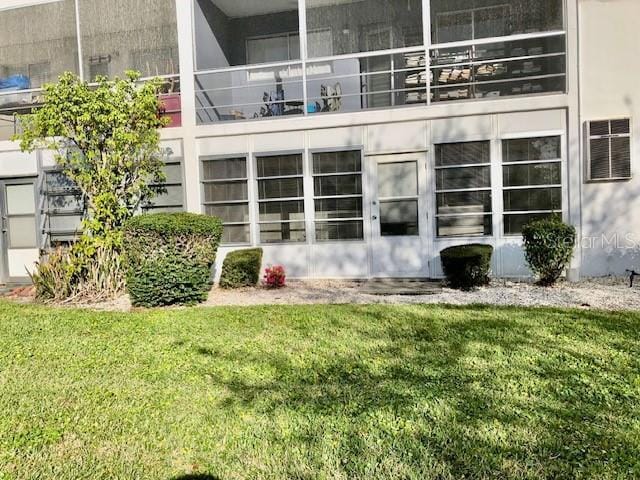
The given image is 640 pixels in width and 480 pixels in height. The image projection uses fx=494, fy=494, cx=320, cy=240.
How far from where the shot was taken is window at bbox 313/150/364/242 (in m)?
9.62

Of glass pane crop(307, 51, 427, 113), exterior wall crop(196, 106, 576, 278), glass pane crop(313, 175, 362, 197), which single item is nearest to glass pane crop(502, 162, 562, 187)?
exterior wall crop(196, 106, 576, 278)

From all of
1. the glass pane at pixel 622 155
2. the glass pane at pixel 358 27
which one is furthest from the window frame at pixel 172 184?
the glass pane at pixel 622 155

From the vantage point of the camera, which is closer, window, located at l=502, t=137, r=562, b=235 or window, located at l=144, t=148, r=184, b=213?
window, located at l=502, t=137, r=562, b=235

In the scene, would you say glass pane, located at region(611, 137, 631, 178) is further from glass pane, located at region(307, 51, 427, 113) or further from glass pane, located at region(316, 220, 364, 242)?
glass pane, located at region(316, 220, 364, 242)

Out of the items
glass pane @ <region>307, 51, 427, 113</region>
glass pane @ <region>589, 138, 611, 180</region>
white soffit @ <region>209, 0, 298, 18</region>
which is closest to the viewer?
glass pane @ <region>589, 138, 611, 180</region>

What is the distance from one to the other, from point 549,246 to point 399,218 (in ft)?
9.19

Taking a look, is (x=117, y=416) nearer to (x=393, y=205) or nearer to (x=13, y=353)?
(x=13, y=353)

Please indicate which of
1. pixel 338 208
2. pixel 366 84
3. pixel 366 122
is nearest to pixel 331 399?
pixel 338 208

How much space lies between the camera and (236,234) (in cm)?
1014

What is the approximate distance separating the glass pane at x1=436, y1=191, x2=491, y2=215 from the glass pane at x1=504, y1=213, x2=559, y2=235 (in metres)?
0.40

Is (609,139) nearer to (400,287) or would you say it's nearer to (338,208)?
(400,287)

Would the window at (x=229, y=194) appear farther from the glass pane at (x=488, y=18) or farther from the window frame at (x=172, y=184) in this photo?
the glass pane at (x=488, y=18)

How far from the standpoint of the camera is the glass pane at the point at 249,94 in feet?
34.3

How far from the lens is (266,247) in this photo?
9.96m
